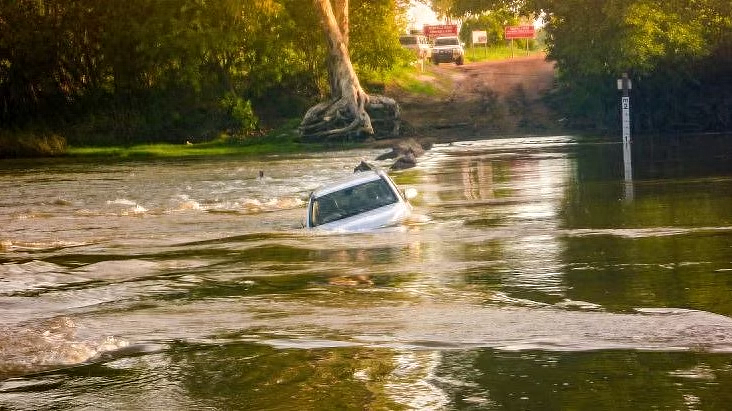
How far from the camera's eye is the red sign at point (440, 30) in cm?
8612

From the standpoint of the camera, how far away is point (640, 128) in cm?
5100

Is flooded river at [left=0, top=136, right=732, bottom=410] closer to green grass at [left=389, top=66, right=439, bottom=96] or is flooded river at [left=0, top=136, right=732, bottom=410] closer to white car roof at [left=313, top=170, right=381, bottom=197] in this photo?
white car roof at [left=313, top=170, right=381, bottom=197]

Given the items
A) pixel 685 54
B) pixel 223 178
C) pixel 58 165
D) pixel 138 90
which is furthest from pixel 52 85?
pixel 685 54

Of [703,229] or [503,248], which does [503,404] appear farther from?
[703,229]

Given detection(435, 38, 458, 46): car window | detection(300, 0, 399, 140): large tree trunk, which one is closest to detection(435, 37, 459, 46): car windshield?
detection(435, 38, 458, 46): car window

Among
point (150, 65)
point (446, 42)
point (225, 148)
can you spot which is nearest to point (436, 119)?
point (225, 148)

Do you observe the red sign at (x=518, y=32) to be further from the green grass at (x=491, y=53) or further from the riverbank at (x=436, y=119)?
the riverbank at (x=436, y=119)

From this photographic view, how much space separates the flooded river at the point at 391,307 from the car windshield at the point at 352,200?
0.46m

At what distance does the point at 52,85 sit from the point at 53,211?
1253 inches

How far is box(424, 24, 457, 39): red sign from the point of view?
86125mm

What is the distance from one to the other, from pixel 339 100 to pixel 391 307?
42303 millimetres

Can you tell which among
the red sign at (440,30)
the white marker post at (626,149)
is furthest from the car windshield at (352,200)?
the red sign at (440,30)

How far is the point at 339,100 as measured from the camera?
181ft

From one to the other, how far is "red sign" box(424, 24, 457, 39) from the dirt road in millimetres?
14299
